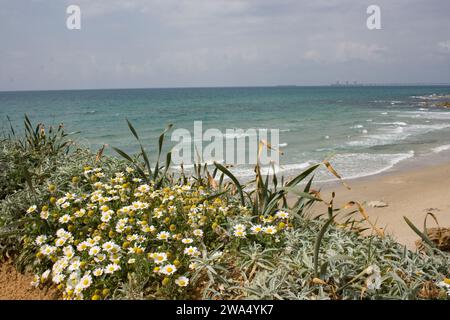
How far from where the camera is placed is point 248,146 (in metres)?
19.3

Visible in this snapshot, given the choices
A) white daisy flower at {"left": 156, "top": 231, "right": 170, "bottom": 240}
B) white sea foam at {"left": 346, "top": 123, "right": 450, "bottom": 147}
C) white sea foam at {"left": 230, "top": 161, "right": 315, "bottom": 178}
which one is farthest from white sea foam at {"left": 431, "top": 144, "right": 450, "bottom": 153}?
white daisy flower at {"left": 156, "top": 231, "right": 170, "bottom": 240}

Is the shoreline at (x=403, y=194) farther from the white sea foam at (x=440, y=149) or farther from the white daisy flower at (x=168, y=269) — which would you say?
→ the white daisy flower at (x=168, y=269)

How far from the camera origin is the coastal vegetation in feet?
7.00

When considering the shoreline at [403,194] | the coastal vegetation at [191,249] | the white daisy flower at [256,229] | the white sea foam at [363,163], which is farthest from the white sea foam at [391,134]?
the white daisy flower at [256,229]

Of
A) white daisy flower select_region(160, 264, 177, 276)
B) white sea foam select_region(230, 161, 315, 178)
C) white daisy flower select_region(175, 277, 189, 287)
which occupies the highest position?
white daisy flower select_region(160, 264, 177, 276)

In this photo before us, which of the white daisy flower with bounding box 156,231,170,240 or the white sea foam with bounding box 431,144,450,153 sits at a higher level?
the white daisy flower with bounding box 156,231,170,240

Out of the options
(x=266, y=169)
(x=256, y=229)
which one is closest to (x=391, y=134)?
(x=266, y=169)

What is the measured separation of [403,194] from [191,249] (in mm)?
8517

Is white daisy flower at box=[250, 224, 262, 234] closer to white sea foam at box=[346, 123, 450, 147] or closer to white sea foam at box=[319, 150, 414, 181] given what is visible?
white sea foam at box=[319, 150, 414, 181]

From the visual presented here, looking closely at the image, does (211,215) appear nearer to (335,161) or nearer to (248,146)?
(335,161)

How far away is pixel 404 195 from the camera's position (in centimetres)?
934

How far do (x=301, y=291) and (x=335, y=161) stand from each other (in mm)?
12413

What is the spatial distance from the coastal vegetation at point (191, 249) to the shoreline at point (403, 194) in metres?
3.94

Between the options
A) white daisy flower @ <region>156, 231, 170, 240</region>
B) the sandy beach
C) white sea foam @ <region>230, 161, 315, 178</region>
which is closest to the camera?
white daisy flower @ <region>156, 231, 170, 240</region>
